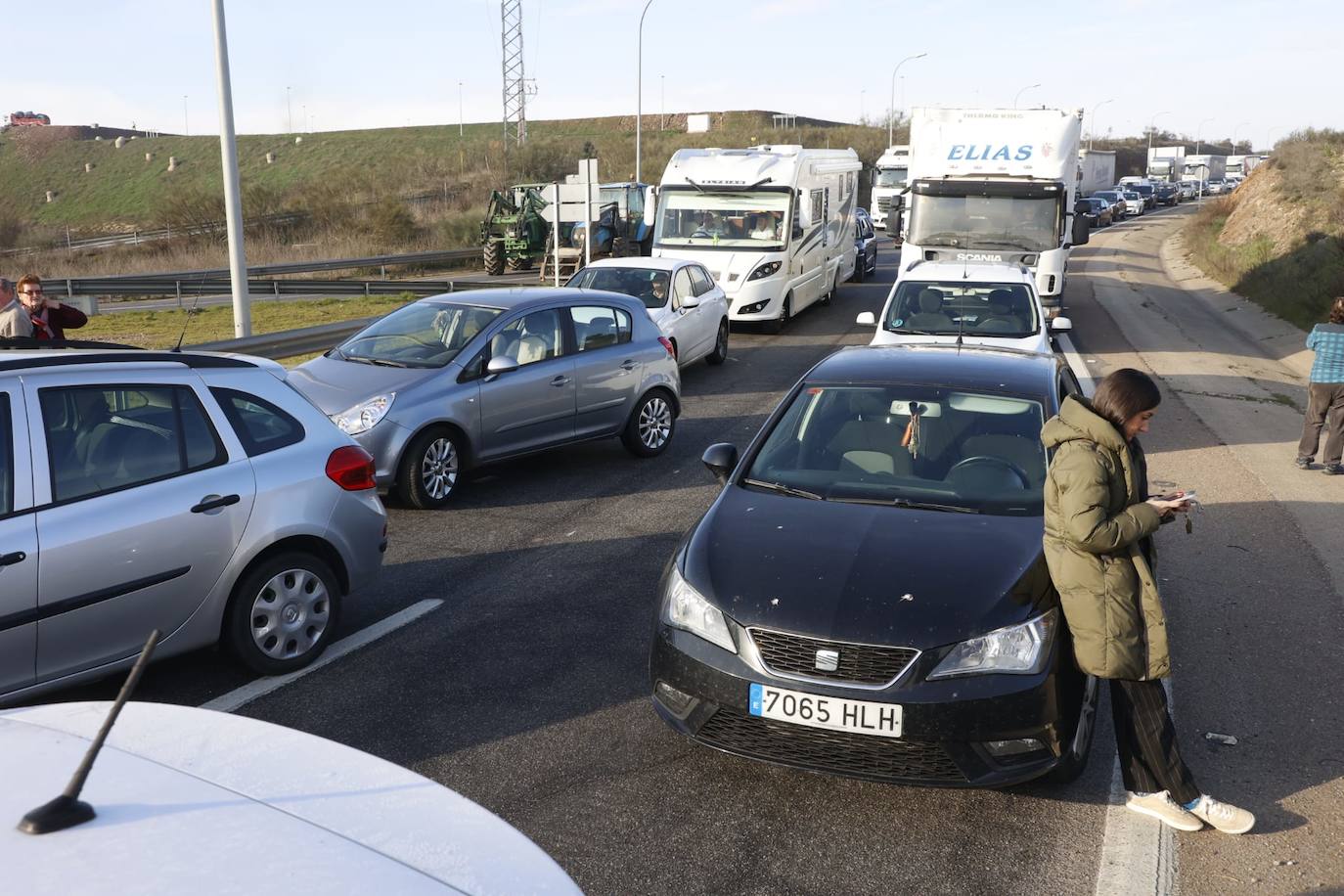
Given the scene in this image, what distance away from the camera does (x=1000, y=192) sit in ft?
60.6

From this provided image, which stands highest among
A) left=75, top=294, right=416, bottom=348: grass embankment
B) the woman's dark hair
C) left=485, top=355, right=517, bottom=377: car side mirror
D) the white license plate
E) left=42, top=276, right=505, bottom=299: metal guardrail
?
the woman's dark hair

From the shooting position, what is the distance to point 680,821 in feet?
14.4

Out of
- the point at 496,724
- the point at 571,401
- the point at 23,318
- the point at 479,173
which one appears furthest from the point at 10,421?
the point at 479,173

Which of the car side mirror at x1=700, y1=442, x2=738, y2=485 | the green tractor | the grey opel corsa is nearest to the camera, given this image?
the car side mirror at x1=700, y1=442, x2=738, y2=485

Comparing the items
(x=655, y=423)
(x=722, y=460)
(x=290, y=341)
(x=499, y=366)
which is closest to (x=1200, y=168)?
(x=290, y=341)

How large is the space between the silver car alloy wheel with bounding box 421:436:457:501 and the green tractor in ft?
86.0

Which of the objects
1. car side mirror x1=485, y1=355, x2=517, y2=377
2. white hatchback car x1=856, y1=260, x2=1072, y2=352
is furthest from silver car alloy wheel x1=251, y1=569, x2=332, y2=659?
white hatchback car x1=856, y1=260, x2=1072, y2=352

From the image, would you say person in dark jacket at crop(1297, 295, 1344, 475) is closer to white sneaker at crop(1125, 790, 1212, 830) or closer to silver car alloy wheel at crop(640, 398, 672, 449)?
silver car alloy wheel at crop(640, 398, 672, 449)

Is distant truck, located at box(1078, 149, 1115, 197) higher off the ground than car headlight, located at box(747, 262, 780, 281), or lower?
higher

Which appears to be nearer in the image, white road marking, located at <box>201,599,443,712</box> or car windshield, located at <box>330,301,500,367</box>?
→ white road marking, located at <box>201,599,443,712</box>

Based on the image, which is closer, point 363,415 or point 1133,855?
point 1133,855

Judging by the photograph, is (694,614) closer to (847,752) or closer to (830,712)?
(830,712)

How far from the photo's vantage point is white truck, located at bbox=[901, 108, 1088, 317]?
1816 cm

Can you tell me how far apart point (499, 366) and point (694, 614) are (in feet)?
16.7
